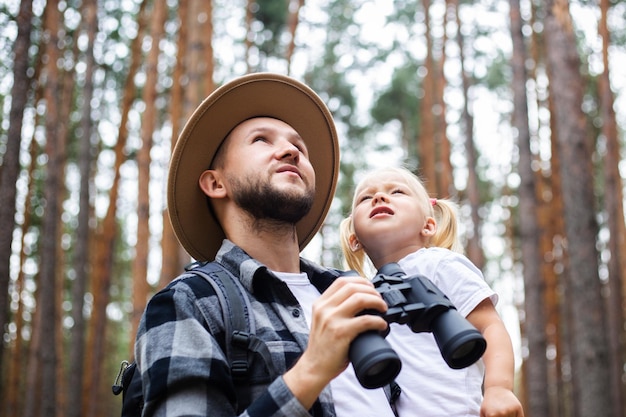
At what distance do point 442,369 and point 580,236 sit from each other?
4265 millimetres

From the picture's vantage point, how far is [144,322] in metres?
1.36

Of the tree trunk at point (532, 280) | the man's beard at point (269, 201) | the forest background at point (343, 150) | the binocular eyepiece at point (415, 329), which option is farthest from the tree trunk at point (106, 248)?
the binocular eyepiece at point (415, 329)

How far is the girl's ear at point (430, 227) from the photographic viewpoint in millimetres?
2166

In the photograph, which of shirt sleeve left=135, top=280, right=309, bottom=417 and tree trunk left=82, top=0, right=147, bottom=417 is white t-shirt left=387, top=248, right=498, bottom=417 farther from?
tree trunk left=82, top=0, right=147, bottom=417

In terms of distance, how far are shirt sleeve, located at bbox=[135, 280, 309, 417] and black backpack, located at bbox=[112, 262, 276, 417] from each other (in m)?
0.03

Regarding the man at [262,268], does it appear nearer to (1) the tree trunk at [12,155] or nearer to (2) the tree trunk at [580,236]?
(1) the tree trunk at [12,155]

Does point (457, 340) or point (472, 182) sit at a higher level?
point (472, 182)

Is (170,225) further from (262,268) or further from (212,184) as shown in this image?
(262,268)

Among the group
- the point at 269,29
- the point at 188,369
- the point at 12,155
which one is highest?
the point at 269,29

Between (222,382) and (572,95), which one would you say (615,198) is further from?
(222,382)

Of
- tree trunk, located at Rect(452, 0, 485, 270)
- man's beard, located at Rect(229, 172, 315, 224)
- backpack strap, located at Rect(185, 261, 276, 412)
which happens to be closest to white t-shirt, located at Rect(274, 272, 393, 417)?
backpack strap, located at Rect(185, 261, 276, 412)

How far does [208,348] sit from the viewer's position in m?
1.26

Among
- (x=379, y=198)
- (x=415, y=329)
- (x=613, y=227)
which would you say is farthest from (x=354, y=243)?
(x=613, y=227)

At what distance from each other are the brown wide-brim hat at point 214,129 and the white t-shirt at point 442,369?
53 centimetres
